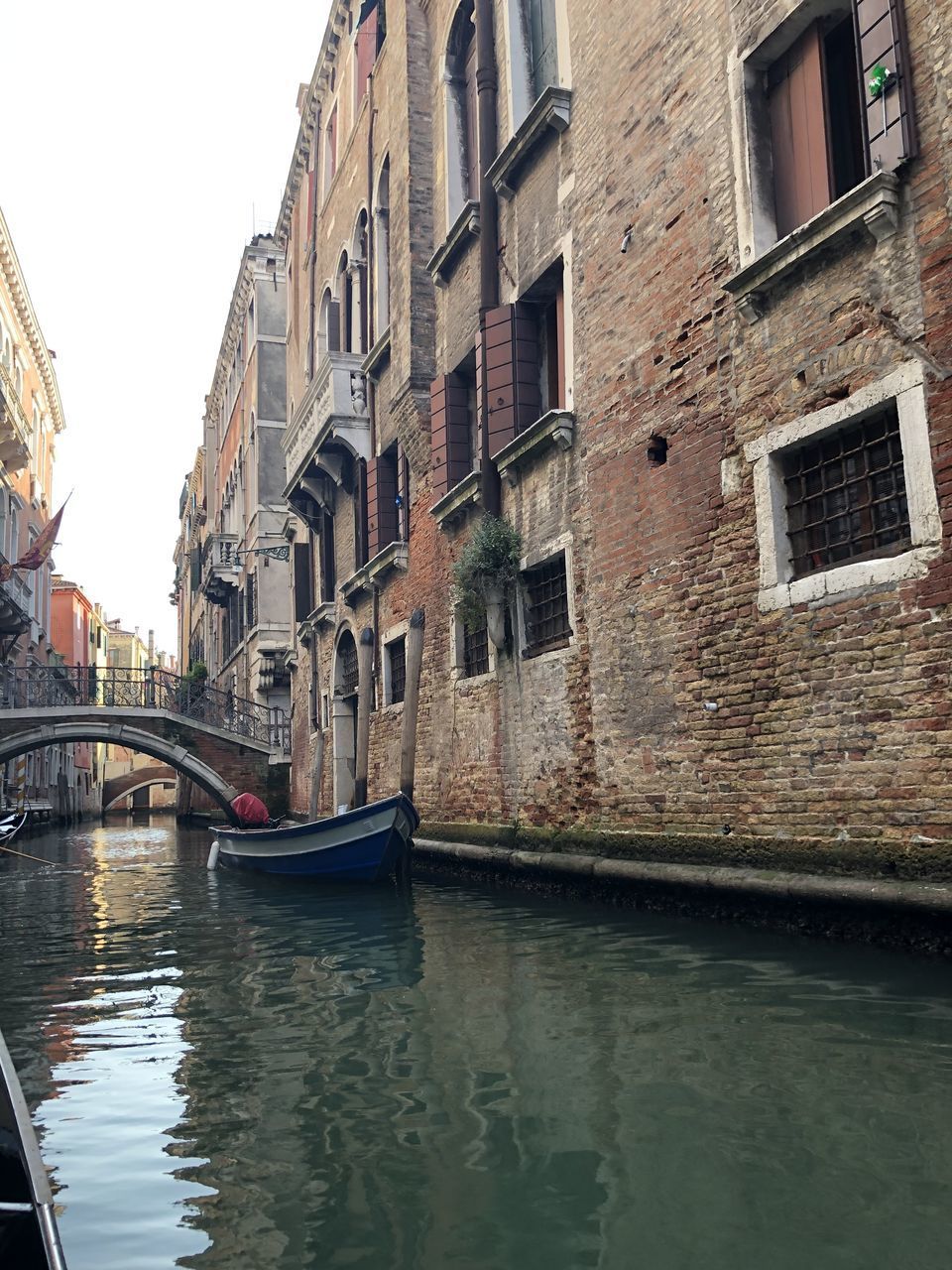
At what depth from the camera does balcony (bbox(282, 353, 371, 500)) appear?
1451 cm

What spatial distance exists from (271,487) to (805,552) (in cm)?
1999

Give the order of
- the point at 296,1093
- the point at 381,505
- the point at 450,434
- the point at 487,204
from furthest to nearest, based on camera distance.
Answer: the point at 381,505 → the point at 450,434 → the point at 487,204 → the point at 296,1093

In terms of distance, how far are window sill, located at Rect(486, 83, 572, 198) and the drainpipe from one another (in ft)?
0.66

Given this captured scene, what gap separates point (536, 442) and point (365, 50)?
892 centimetres

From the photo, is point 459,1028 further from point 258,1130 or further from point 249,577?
point 249,577

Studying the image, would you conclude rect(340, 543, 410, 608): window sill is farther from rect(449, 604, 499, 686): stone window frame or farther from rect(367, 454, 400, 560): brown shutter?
rect(449, 604, 499, 686): stone window frame

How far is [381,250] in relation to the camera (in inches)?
561

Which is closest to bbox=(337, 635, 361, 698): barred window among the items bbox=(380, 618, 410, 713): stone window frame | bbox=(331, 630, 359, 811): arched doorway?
bbox=(331, 630, 359, 811): arched doorway

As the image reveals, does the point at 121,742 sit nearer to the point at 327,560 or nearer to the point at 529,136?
the point at 327,560

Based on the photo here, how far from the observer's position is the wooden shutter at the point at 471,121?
11398 millimetres

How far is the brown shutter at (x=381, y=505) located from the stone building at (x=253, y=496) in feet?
23.5

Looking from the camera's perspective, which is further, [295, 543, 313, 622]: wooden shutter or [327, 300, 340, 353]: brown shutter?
[295, 543, 313, 622]: wooden shutter

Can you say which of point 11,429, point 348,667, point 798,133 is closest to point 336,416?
point 348,667

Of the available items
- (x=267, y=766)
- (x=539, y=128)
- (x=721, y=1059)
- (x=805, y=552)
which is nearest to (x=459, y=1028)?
(x=721, y=1059)
